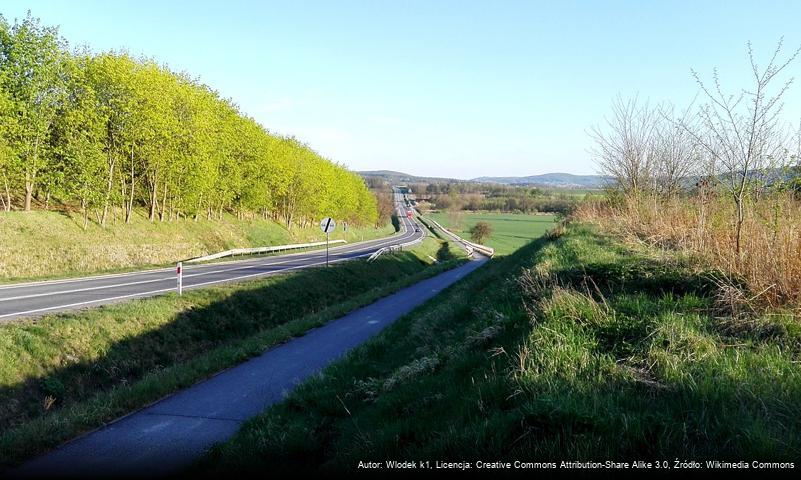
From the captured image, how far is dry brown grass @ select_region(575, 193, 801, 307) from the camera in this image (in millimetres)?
5723

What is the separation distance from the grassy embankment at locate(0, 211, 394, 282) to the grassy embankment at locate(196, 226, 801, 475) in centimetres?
1926

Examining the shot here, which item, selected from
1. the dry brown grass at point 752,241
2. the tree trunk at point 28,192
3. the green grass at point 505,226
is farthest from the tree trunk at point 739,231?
the green grass at point 505,226

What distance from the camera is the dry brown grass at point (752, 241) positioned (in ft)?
18.8

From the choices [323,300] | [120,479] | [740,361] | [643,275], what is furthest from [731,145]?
[323,300]

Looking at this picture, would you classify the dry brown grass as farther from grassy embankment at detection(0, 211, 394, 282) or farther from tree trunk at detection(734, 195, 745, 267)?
grassy embankment at detection(0, 211, 394, 282)

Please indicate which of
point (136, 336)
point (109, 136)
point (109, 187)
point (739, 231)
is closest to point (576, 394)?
point (739, 231)

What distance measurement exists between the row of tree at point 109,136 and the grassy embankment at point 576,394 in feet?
78.5

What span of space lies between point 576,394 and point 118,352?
11.3 meters

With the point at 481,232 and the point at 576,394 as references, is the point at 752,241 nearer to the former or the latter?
the point at 576,394

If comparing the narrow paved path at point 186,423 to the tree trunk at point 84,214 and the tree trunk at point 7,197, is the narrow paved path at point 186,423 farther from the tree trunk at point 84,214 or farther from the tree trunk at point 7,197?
the tree trunk at point 84,214

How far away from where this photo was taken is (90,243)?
26.3m

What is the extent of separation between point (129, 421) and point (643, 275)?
25.0ft

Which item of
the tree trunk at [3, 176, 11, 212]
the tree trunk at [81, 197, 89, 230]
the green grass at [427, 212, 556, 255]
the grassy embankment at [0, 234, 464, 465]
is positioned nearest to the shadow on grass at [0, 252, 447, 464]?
the grassy embankment at [0, 234, 464, 465]

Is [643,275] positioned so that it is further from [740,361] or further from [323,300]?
[323,300]
